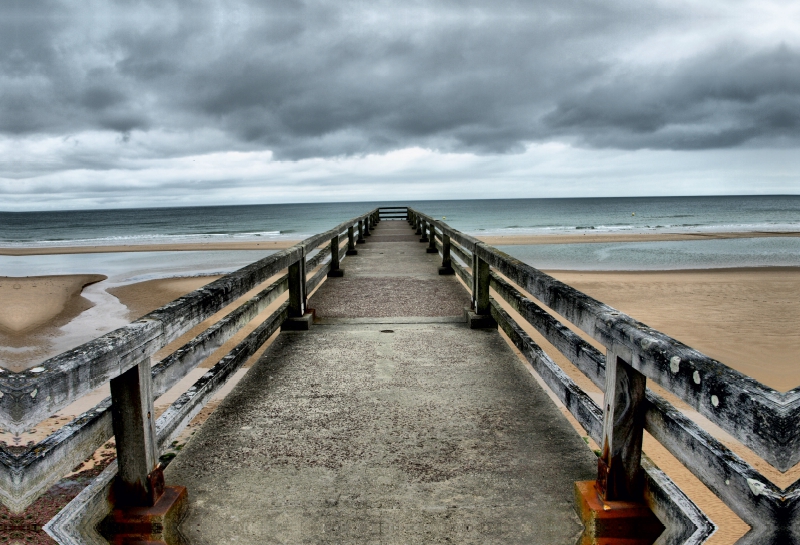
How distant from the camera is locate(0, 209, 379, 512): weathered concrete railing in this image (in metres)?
1.42

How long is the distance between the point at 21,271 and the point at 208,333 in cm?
2866

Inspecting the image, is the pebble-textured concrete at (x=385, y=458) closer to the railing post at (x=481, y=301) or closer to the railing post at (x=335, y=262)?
the railing post at (x=481, y=301)

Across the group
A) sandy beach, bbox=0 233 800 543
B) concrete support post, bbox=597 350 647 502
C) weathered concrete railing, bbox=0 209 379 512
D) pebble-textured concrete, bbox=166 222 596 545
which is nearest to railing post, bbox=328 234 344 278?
sandy beach, bbox=0 233 800 543

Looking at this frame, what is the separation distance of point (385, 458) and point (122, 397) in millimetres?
1351

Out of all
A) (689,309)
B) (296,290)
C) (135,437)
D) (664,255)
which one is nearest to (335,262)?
(296,290)

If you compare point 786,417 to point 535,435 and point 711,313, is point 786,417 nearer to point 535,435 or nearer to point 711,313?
point 535,435

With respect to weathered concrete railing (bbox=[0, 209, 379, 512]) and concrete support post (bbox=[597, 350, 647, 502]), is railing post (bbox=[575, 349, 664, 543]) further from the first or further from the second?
weathered concrete railing (bbox=[0, 209, 379, 512])

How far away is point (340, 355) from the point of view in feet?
14.9

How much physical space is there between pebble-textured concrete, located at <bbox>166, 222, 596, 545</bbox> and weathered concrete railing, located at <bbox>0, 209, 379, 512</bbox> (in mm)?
328

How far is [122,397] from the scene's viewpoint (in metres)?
1.98

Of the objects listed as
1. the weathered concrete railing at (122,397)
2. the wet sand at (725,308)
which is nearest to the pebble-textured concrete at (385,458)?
Answer: the weathered concrete railing at (122,397)

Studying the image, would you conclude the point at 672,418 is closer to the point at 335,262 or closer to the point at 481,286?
the point at 481,286

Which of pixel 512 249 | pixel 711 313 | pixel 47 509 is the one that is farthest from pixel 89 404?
pixel 512 249

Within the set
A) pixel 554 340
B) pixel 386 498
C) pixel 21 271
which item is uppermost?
pixel 554 340
